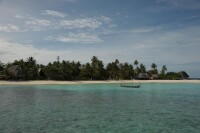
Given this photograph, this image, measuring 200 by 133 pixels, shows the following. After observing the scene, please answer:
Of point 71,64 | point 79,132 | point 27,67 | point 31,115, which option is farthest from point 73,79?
point 79,132

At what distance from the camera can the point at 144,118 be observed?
53.9ft

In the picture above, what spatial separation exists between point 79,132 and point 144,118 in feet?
18.0

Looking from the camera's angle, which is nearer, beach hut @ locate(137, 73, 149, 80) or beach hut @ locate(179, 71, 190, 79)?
beach hut @ locate(137, 73, 149, 80)

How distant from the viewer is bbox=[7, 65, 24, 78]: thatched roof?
6366 centimetres

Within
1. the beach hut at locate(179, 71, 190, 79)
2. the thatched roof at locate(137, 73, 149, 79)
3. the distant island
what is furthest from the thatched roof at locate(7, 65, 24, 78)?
the beach hut at locate(179, 71, 190, 79)

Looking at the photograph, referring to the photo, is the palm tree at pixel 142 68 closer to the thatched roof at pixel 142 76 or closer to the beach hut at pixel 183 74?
the thatched roof at pixel 142 76

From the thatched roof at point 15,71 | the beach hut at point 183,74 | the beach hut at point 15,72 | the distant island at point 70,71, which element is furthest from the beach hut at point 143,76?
the thatched roof at point 15,71

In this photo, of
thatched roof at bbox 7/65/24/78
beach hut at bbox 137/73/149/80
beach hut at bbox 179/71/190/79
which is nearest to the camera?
thatched roof at bbox 7/65/24/78

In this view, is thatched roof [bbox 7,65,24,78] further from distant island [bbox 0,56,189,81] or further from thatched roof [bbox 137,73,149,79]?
thatched roof [bbox 137,73,149,79]

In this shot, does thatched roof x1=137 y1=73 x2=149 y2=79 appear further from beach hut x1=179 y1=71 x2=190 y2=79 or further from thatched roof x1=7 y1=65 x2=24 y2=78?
thatched roof x1=7 y1=65 x2=24 y2=78

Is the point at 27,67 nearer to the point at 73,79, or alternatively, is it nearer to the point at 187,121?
the point at 73,79

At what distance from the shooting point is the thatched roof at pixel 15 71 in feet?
209

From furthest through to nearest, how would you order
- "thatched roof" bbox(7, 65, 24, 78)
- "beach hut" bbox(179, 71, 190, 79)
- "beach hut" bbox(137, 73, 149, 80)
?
"beach hut" bbox(179, 71, 190, 79)
"beach hut" bbox(137, 73, 149, 80)
"thatched roof" bbox(7, 65, 24, 78)

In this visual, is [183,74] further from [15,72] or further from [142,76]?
[15,72]
